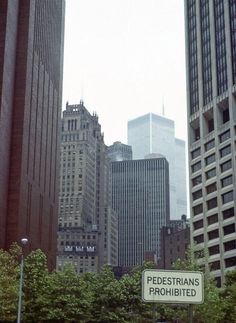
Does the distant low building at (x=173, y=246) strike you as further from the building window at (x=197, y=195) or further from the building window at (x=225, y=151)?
the building window at (x=225, y=151)

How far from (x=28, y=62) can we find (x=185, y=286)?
90265 millimetres

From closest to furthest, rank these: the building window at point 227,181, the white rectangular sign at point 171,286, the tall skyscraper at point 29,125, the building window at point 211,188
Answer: the white rectangular sign at point 171,286 < the tall skyscraper at point 29,125 < the building window at point 227,181 < the building window at point 211,188

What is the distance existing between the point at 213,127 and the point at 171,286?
11498cm

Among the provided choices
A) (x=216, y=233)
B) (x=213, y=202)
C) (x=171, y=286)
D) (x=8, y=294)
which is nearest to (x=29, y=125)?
(x=213, y=202)

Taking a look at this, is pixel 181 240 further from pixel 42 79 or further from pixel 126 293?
pixel 126 293

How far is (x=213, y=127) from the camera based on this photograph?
136 metres

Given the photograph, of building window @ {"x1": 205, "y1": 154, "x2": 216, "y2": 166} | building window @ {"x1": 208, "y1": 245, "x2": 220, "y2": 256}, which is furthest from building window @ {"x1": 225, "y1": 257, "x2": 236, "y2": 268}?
building window @ {"x1": 205, "y1": 154, "x2": 216, "y2": 166}

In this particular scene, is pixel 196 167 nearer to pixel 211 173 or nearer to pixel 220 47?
pixel 211 173

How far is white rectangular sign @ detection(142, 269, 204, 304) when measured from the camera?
2297 cm

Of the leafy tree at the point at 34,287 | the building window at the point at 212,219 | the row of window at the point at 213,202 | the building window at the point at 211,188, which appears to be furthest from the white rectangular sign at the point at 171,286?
the building window at the point at 211,188

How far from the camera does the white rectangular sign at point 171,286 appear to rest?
2297cm

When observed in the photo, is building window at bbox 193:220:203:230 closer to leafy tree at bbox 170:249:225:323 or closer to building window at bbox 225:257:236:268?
building window at bbox 225:257:236:268

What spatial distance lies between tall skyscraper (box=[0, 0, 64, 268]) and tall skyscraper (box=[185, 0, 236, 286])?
33.0 metres

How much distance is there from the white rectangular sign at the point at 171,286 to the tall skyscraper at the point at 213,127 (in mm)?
94813
